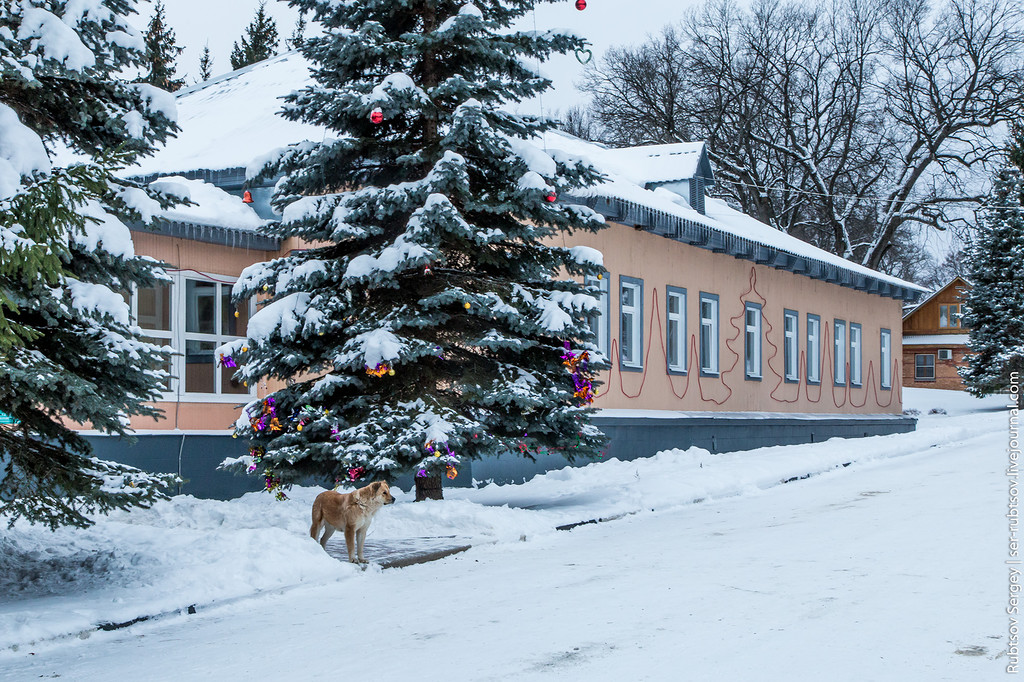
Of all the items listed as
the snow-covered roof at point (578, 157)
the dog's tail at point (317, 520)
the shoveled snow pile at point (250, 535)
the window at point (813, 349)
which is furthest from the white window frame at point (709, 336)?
the dog's tail at point (317, 520)

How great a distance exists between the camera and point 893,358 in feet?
116

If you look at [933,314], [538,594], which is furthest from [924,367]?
[538,594]

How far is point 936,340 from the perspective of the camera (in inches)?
2630

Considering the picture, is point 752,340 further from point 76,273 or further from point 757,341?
point 76,273

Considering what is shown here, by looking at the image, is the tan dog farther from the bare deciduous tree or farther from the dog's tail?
the bare deciduous tree

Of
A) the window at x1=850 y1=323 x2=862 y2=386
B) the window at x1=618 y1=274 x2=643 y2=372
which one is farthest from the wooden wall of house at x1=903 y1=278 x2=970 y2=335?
the window at x1=618 y1=274 x2=643 y2=372

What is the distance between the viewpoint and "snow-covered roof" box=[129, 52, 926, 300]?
1862 cm

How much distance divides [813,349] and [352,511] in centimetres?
2169

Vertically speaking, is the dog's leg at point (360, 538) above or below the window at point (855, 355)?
below

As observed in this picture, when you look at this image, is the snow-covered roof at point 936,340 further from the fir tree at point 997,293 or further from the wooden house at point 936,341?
the fir tree at point 997,293

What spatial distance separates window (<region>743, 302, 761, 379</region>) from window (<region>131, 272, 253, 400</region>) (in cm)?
1271

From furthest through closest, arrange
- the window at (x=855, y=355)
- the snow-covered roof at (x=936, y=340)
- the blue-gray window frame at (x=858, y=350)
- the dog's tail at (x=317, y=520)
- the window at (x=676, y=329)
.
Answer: the snow-covered roof at (x=936, y=340) < the window at (x=855, y=355) < the blue-gray window frame at (x=858, y=350) < the window at (x=676, y=329) < the dog's tail at (x=317, y=520)

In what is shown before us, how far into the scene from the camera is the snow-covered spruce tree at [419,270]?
12.8m

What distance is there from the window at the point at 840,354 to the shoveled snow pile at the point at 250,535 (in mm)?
10710
